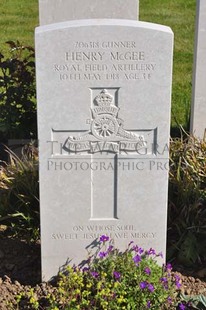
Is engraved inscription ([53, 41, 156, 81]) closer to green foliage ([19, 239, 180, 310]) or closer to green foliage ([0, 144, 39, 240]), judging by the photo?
green foliage ([19, 239, 180, 310])

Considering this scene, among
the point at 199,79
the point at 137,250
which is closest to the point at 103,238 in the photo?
the point at 137,250

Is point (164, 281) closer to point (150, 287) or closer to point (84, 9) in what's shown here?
point (150, 287)

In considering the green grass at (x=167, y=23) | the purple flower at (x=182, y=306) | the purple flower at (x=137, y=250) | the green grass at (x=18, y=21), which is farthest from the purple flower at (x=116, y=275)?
the green grass at (x=18, y=21)

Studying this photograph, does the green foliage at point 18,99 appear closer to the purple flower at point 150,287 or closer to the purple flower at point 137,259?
the purple flower at point 137,259

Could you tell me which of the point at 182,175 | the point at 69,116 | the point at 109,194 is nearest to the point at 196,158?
the point at 182,175

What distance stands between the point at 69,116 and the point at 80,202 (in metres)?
0.56

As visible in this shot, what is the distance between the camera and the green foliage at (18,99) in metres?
5.60

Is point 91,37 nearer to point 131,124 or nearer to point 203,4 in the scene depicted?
point 131,124

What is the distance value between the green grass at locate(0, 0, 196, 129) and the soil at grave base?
3.23 metres

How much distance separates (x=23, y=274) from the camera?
13.4 feet

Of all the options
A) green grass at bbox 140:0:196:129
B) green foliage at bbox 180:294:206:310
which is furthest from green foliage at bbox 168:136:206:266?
green grass at bbox 140:0:196:129

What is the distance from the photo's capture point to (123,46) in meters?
3.46

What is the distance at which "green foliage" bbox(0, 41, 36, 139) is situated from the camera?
18.4 ft

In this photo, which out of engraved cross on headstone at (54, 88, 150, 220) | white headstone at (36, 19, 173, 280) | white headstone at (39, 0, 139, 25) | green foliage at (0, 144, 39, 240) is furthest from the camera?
white headstone at (39, 0, 139, 25)
